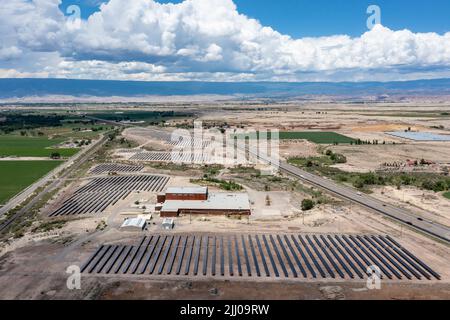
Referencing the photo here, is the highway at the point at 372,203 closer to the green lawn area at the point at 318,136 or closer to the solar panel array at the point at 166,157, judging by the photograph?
the solar panel array at the point at 166,157

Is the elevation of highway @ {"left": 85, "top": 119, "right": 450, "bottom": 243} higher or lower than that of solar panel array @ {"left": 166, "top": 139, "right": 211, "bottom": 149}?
lower

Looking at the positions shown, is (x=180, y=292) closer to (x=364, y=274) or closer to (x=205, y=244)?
(x=205, y=244)

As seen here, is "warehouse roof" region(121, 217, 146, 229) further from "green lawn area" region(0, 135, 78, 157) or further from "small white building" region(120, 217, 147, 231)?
"green lawn area" region(0, 135, 78, 157)

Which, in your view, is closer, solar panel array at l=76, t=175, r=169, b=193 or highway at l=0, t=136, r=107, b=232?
highway at l=0, t=136, r=107, b=232

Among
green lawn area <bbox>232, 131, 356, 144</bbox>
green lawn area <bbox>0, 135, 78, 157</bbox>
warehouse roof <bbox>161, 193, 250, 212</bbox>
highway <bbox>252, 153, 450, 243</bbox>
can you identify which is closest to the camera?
highway <bbox>252, 153, 450, 243</bbox>

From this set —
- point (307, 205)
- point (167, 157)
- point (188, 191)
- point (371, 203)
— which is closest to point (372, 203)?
point (371, 203)

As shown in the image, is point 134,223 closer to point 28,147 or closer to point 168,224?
point 168,224

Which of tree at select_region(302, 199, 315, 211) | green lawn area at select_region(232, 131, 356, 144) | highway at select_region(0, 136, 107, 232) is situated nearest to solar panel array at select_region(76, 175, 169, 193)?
highway at select_region(0, 136, 107, 232)
